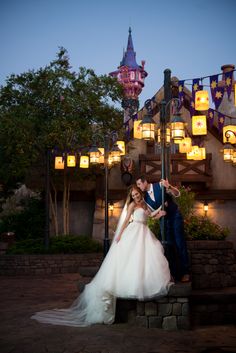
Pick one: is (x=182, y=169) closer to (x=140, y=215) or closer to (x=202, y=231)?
(x=202, y=231)

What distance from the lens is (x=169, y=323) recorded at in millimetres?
7238

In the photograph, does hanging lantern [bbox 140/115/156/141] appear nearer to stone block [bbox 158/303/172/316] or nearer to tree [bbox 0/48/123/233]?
stone block [bbox 158/303/172/316]

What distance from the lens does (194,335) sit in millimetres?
6816

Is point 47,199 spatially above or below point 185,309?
above

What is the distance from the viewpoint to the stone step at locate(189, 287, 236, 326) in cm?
823

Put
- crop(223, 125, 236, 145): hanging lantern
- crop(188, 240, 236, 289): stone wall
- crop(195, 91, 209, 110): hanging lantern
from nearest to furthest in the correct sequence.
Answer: crop(188, 240, 236, 289): stone wall → crop(195, 91, 209, 110): hanging lantern → crop(223, 125, 236, 145): hanging lantern

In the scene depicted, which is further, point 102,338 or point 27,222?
point 27,222

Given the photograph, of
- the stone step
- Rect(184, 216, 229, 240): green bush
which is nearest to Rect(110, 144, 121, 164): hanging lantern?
Rect(184, 216, 229, 240): green bush

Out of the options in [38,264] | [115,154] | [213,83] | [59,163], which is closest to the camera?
[213,83]

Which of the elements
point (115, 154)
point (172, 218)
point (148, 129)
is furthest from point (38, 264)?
point (172, 218)

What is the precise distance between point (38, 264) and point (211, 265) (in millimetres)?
9048

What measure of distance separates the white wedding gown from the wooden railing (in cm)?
1315

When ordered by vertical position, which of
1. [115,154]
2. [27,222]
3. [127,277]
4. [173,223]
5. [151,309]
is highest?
[115,154]

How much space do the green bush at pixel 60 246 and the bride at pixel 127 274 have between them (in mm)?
9810
